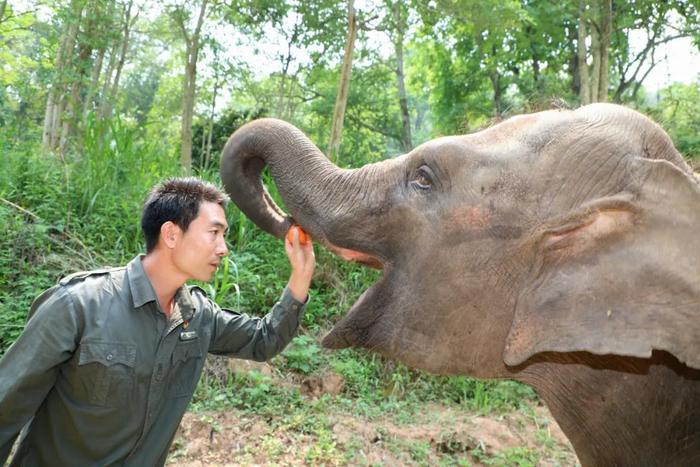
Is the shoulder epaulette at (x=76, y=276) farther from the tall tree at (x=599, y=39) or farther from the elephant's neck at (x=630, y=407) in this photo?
the tall tree at (x=599, y=39)

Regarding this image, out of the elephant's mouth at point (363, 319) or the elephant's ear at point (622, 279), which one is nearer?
the elephant's ear at point (622, 279)

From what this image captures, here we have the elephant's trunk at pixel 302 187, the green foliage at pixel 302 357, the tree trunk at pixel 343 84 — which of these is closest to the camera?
the elephant's trunk at pixel 302 187

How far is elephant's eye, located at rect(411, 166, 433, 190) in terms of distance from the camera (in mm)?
2365

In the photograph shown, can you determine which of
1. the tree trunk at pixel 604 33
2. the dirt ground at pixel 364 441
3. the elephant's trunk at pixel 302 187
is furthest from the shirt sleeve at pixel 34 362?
the tree trunk at pixel 604 33

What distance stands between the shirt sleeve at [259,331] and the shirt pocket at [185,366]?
0.16 metres

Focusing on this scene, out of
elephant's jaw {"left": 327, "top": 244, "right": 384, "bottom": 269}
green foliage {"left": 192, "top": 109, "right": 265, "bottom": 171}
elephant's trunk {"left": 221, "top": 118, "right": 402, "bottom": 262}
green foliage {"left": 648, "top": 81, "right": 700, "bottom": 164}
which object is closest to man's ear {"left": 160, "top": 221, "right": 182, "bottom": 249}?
elephant's trunk {"left": 221, "top": 118, "right": 402, "bottom": 262}

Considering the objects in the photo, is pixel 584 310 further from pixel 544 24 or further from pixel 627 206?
pixel 544 24

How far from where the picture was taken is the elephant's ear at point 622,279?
170 cm

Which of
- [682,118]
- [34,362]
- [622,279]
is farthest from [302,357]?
[682,118]

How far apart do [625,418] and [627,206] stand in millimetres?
723

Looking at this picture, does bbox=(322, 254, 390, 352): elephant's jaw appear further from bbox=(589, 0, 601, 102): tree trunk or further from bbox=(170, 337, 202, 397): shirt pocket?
bbox=(589, 0, 601, 102): tree trunk

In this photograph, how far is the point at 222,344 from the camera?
2799mm

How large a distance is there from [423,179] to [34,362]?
143 cm

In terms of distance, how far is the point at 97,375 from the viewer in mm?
2211
